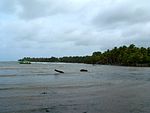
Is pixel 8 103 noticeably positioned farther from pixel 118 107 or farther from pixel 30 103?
pixel 118 107

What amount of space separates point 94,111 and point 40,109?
18.2ft

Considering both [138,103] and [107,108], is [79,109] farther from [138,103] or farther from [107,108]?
[138,103]

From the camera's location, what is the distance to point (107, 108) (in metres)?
30.2

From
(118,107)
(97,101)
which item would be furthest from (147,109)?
(97,101)

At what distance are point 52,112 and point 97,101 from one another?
8797 mm

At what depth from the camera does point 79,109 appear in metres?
29.7

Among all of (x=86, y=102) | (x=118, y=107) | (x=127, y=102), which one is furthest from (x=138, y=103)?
(x=86, y=102)

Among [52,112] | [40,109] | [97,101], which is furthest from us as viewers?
[97,101]

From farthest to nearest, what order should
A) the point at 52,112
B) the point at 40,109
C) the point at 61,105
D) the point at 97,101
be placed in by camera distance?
1. the point at 97,101
2. the point at 61,105
3. the point at 40,109
4. the point at 52,112

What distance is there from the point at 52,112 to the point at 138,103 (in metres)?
10.7

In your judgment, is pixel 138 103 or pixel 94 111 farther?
pixel 138 103

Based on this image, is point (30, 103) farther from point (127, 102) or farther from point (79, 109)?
point (127, 102)

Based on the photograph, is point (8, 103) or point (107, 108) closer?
point (107, 108)

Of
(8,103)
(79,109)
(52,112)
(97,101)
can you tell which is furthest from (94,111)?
(8,103)
